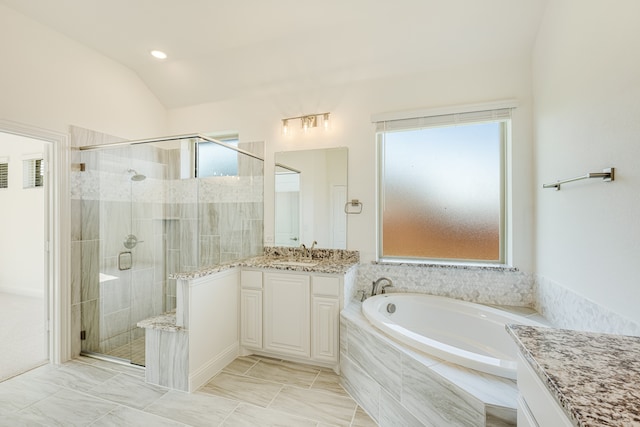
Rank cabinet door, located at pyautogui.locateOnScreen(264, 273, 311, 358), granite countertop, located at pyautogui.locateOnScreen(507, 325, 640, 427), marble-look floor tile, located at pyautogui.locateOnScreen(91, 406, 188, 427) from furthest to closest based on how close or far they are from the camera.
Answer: cabinet door, located at pyautogui.locateOnScreen(264, 273, 311, 358) < marble-look floor tile, located at pyautogui.locateOnScreen(91, 406, 188, 427) < granite countertop, located at pyautogui.locateOnScreen(507, 325, 640, 427)

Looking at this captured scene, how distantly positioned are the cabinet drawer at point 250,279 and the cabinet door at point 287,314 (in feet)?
0.23

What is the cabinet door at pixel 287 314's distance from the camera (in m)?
2.47

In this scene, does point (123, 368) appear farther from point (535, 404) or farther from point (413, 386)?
point (535, 404)

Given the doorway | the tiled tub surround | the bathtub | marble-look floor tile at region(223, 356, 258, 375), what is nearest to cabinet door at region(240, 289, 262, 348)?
marble-look floor tile at region(223, 356, 258, 375)

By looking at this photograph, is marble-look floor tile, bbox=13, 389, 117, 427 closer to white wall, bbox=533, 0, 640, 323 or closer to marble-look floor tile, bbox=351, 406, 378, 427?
marble-look floor tile, bbox=351, 406, 378, 427

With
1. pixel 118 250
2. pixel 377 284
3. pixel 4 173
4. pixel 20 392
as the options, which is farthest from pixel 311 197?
pixel 4 173

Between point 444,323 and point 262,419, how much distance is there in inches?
63.2

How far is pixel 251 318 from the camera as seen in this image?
264 cm

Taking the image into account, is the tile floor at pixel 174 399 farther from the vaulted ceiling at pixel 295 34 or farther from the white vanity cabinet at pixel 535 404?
the vaulted ceiling at pixel 295 34

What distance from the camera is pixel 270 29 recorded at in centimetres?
245

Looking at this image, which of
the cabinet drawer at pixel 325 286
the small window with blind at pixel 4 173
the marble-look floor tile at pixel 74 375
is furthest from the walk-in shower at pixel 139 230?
the small window with blind at pixel 4 173

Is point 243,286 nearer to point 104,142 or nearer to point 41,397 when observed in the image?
point 41,397

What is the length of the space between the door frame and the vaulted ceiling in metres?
1.07

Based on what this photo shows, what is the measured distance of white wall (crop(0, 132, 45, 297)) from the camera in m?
4.29
